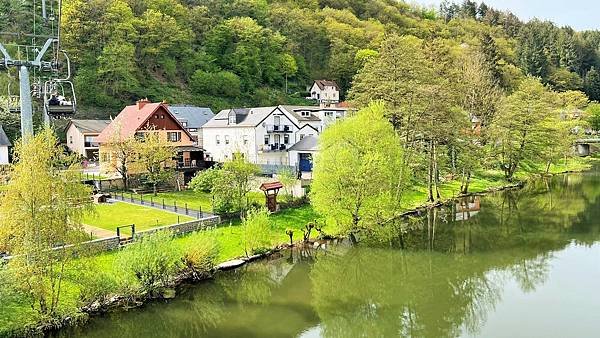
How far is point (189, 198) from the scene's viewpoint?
3347 centimetres

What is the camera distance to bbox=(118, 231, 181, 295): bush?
59.7 ft

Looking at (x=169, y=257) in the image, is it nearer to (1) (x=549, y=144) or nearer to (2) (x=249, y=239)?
(2) (x=249, y=239)

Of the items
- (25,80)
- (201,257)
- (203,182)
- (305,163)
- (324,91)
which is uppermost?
(324,91)

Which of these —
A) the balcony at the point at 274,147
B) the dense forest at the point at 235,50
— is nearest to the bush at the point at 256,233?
the balcony at the point at 274,147

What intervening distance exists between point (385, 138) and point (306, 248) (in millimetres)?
7763

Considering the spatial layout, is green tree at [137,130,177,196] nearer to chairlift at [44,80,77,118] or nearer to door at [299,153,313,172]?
door at [299,153,313,172]

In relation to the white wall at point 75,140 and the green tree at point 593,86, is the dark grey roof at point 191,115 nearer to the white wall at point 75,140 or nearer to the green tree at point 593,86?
the white wall at point 75,140

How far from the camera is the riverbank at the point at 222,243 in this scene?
1514cm

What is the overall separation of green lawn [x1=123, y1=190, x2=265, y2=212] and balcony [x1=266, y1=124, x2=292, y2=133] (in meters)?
10.1

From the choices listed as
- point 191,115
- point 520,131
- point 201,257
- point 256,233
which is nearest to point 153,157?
point 256,233

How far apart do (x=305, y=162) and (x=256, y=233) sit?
58.6ft

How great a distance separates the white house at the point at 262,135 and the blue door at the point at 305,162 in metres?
0.08

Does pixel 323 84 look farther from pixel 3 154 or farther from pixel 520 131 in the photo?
pixel 3 154

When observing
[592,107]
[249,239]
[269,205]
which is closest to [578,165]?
[592,107]
